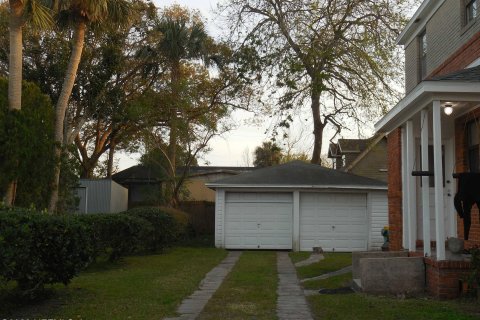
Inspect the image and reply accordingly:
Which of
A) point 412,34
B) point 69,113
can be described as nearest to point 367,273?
point 412,34

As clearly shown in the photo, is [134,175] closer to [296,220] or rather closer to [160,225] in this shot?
[296,220]

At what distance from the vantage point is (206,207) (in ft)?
88.8

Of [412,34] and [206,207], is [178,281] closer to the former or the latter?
[412,34]

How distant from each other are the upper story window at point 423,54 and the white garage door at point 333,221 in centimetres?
763

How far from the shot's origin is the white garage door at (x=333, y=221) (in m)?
21.3

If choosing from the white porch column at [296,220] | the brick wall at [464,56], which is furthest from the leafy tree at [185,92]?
the brick wall at [464,56]

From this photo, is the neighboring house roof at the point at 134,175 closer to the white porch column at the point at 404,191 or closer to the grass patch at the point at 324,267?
the grass patch at the point at 324,267

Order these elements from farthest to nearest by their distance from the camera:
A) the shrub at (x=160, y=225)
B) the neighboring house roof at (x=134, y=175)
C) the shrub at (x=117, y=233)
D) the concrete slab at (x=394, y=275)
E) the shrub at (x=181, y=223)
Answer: the neighboring house roof at (x=134, y=175) < the shrub at (x=181, y=223) < the shrub at (x=160, y=225) < the shrub at (x=117, y=233) < the concrete slab at (x=394, y=275)

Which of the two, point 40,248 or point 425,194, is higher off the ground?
point 425,194

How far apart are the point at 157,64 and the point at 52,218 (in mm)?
21210

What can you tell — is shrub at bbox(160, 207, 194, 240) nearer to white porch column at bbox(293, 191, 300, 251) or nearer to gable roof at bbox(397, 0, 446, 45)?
white porch column at bbox(293, 191, 300, 251)

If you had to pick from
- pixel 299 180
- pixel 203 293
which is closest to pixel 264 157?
pixel 299 180

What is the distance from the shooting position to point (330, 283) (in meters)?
11.8

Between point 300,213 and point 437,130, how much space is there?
41.6 feet
